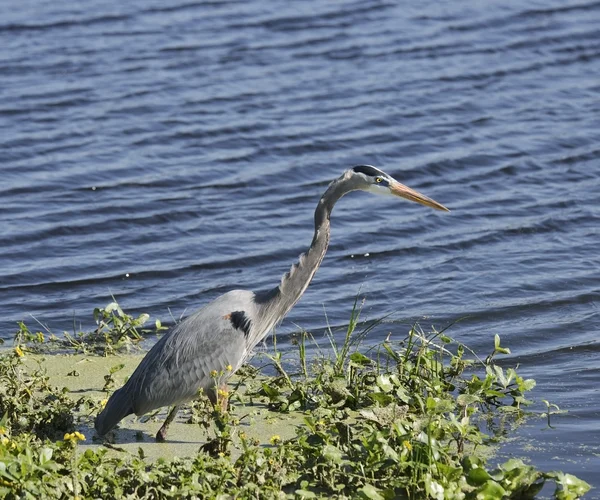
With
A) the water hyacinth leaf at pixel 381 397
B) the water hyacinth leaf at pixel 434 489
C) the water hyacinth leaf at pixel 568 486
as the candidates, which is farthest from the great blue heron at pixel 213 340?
the water hyacinth leaf at pixel 568 486

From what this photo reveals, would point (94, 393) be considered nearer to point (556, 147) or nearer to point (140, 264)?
point (140, 264)

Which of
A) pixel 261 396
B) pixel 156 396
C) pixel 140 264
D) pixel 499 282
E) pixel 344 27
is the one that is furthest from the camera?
pixel 344 27

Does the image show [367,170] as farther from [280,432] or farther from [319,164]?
[319,164]

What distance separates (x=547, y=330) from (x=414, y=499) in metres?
3.20

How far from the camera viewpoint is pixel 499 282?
871 cm

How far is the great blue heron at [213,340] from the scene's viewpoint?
5.98 meters

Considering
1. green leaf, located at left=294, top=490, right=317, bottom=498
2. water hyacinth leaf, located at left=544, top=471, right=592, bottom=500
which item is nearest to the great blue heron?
green leaf, located at left=294, top=490, right=317, bottom=498

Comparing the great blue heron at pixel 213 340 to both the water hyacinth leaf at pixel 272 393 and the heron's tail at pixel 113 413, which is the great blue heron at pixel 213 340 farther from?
the water hyacinth leaf at pixel 272 393

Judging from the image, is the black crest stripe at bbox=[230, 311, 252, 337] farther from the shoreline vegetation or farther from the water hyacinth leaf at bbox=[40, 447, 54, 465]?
the water hyacinth leaf at bbox=[40, 447, 54, 465]

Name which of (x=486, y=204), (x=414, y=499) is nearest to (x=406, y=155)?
(x=486, y=204)

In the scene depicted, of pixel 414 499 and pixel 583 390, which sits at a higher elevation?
pixel 414 499

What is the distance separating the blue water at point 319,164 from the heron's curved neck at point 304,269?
992 mm

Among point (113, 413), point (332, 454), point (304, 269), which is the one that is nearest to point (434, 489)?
point (332, 454)

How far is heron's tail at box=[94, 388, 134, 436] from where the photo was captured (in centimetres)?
585
